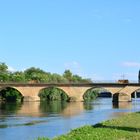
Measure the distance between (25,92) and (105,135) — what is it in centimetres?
9236

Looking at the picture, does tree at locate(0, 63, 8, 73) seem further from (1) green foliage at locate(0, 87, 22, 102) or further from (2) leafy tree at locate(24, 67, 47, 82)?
(1) green foliage at locate(0, 87, 22, 102)

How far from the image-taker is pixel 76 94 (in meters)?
118

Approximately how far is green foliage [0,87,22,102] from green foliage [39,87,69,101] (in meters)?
6.53

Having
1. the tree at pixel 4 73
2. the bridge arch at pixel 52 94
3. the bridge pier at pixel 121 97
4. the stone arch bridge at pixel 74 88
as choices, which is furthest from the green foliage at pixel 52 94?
the bridge pier at pixel 121 97

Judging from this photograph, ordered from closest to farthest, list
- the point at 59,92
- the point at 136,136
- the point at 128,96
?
the point at 136,136, the point at 128,96, the point at 59,92

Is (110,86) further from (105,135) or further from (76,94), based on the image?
(105,135)

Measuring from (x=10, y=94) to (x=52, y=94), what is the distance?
35.3 feet

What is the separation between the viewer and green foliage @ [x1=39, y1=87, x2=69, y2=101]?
124825 millimetres

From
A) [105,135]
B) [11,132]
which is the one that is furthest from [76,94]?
[105,135]

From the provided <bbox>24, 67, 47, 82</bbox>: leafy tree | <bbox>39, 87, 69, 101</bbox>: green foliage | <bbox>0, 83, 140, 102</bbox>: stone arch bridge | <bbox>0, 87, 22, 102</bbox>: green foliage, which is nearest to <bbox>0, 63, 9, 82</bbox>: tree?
<bbox>0, 87, 22, 102</bbox>: green foliage

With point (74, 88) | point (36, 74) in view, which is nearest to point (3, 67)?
point (36, 74)

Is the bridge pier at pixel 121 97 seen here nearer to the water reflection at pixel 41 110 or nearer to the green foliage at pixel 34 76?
the green foliage at pixel 34 76

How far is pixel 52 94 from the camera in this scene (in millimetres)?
125375

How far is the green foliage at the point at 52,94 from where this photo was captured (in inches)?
4914
